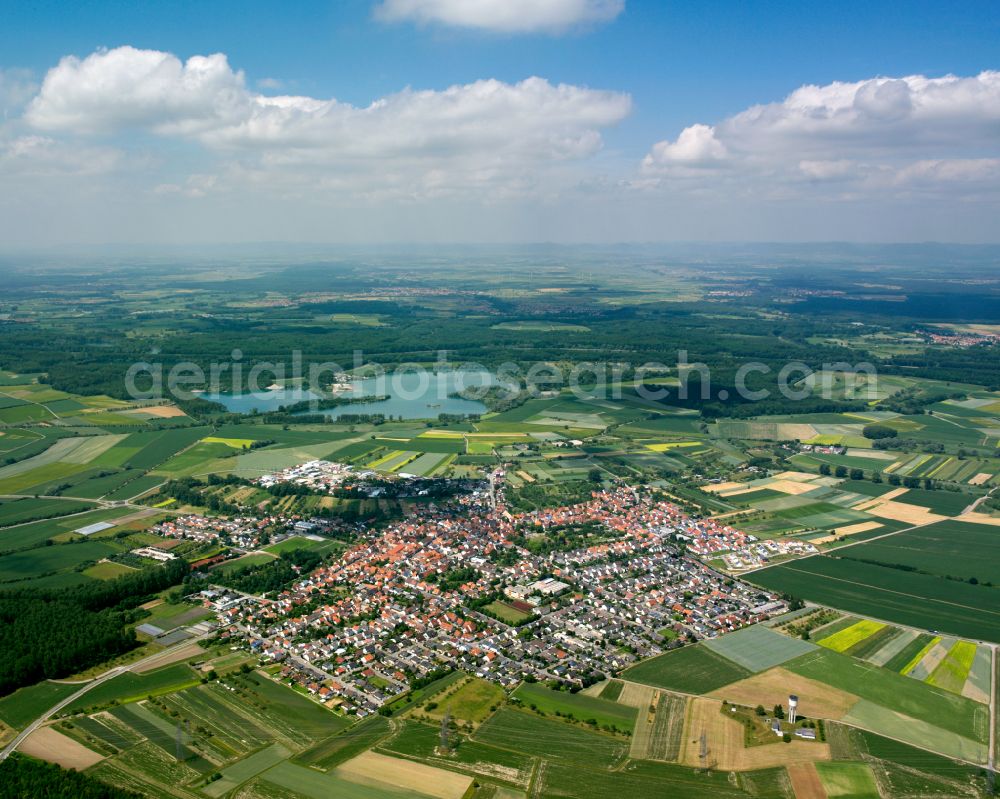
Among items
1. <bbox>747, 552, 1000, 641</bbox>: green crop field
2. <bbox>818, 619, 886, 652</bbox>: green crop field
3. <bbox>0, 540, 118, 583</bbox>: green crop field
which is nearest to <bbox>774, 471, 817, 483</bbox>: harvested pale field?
<bbox>747, 552, 1000, 641</bbox>: green crop field

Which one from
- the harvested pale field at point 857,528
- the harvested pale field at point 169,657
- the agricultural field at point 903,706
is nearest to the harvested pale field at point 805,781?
the agricultural field at point 903,706

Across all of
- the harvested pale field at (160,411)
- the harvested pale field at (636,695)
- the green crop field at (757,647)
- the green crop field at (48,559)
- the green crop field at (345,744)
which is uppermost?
the harvested pale field at (160,411)

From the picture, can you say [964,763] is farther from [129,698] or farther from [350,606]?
[129,698]

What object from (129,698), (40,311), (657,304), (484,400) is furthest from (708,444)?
(40,311)

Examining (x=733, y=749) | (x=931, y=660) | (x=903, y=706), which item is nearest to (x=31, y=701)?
(x=733, y=749)

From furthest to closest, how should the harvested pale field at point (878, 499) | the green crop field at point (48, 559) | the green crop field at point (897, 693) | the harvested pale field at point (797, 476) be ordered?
the harvested pale field at point (797, 476) → the harvested pale field at point (878, 499) → the green crop field at point (48, 559) → the green crop field at point (897, 693)

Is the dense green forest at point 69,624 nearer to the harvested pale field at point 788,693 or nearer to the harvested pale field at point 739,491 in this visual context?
the harvested pale field at point 788,693

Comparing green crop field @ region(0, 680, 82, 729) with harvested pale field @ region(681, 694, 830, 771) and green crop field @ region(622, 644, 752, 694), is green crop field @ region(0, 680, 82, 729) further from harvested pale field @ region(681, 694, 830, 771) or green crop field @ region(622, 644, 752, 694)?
harvested pale field @ region(681, 694, 830, 771)
